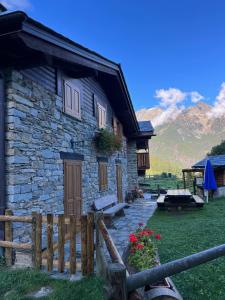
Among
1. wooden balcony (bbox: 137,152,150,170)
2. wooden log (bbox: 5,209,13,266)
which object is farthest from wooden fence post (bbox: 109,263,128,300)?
wooden balcony (bbox: 137,152,150,170)

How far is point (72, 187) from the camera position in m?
7.48

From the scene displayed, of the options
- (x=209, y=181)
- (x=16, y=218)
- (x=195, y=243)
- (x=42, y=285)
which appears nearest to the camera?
(x=42, y=285)

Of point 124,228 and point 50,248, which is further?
point 124,228

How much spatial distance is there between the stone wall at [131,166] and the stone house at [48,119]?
650 cm

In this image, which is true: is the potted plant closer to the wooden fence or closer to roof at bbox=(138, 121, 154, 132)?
the wooden fence

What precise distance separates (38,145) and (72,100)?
255cm

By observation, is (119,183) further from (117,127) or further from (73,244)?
(73,244)

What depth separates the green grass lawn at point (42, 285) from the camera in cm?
337

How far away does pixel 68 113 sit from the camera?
24.5 ft

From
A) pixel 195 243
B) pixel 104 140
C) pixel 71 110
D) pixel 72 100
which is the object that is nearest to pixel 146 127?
pixel 104 140

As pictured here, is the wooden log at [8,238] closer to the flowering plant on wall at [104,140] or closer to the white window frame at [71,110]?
the white window frame at [71,110]

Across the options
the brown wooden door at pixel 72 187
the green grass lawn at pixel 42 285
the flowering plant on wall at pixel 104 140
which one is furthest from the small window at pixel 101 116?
the green grass lawn at pixel 42 285

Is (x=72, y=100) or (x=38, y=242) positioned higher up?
(x=72, y=100)

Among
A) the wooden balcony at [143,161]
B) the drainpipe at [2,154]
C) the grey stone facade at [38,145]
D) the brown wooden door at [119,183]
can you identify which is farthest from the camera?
the wooden balcony at [143,161]
